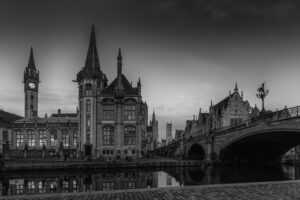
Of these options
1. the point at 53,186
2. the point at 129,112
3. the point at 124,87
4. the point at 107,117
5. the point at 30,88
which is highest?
the point at 30,88

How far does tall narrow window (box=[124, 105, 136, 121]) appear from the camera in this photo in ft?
198

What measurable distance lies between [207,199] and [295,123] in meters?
21.0

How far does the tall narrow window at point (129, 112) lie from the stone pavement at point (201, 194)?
151 ft

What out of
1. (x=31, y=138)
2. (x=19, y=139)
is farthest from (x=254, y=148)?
(x=19, y=139)

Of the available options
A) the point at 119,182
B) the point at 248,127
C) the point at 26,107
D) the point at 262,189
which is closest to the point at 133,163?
the point at 119,182

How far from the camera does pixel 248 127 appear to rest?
37281 mm

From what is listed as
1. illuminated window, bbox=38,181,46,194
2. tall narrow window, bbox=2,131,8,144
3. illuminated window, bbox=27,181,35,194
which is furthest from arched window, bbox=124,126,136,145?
tall narrow window, bbox=2,131,8,144

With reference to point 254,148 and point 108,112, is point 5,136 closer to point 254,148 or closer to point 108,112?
point 108,112

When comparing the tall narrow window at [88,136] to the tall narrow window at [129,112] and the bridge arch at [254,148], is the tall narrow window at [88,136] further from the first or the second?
the bridge arch at [254,148]

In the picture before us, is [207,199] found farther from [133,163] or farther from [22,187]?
[133,163]

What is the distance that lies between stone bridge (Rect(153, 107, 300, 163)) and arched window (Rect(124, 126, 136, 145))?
15406 millimetres

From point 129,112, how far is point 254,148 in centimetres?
2836

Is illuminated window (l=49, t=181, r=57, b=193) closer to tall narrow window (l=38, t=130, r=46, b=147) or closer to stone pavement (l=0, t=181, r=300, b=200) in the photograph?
stone pavement (l=0, t=181, r=300, b=200)

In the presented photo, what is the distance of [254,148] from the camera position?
1916 inches
